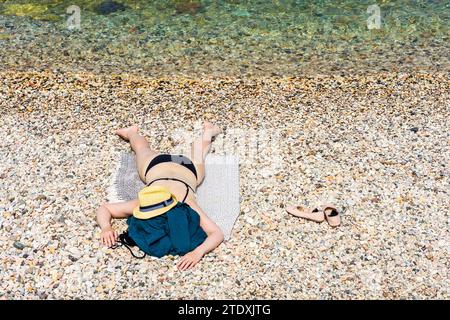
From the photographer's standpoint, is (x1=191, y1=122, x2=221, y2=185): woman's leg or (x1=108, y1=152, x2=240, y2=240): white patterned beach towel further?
(x1=191, y1=122, x2=221, y2=185): woman's leg

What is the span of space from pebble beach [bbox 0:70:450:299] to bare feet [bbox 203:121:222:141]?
23 centimetres

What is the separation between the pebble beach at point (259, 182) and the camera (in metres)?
5.31

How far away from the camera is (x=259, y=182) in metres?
6.58

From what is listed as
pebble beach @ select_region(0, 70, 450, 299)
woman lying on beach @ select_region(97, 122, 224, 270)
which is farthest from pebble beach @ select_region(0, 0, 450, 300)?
woman lying on beach @ select_region(97, 122, 224, 270)

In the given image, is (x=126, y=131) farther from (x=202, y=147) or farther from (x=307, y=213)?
(x=307, y=213)

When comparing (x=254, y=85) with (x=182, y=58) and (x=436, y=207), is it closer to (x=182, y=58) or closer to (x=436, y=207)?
(x=182, y=58)

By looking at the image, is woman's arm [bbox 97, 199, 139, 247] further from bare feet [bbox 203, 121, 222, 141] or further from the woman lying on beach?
bare feet [bbox 203, 121, 222, 141]

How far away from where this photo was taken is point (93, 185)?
648 centimetres

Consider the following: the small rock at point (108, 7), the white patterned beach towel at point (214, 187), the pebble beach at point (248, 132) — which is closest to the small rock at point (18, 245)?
the pebble beach at point (248, 132)

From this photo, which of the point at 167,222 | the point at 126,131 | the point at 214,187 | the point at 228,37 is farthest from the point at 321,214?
the point at 228,37

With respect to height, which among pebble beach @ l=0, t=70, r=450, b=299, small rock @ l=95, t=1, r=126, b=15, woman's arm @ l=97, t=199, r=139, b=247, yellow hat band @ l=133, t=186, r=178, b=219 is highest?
yellow hat band @ l=133, t=186, r=178, b=219

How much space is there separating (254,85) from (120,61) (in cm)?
254

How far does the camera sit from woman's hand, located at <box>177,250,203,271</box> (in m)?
5.39

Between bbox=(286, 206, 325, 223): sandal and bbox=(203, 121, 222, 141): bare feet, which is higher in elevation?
bbox=(203, 121, 222, 141): bare feet
